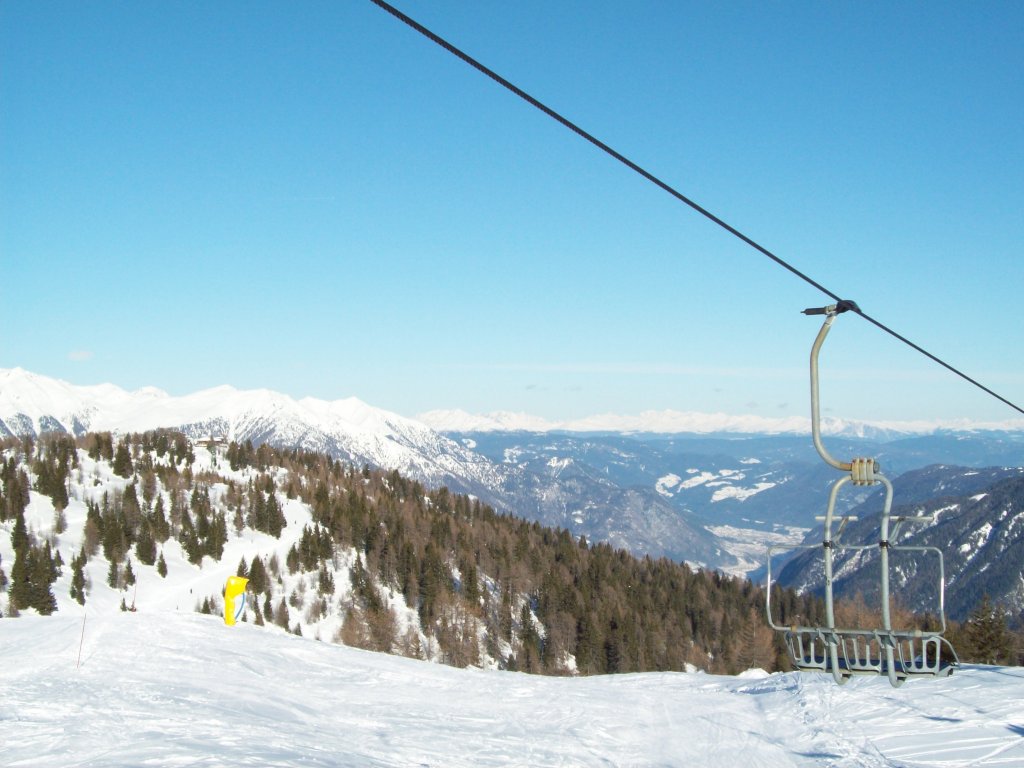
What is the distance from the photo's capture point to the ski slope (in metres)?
17.2

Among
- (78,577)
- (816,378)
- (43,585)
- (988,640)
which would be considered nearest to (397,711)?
(816,378)

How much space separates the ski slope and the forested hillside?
6085 centimetres

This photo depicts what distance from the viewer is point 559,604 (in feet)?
383

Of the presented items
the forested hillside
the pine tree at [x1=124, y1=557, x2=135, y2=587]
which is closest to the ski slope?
the forested hillside

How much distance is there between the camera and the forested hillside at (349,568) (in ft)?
310

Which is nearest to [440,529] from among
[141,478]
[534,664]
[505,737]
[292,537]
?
Answer: [292,537]

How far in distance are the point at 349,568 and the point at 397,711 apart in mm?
95086

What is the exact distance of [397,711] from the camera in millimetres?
24172

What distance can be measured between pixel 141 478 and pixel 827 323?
424 feet

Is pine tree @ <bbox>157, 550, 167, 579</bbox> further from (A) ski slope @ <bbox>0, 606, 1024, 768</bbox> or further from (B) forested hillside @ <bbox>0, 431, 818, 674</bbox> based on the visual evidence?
(A) ski slope @ <bbox>0, 606, 1024, 768</bbox>

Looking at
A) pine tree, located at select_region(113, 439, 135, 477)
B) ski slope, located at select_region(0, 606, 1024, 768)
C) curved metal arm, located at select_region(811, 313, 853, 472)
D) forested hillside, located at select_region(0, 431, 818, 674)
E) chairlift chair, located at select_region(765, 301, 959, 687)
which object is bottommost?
forested hillside, located at select_region(0, 431, 818, 674)

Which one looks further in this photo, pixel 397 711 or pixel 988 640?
pixel 988 640

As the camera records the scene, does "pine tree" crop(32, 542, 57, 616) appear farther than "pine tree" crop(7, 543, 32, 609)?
Yes

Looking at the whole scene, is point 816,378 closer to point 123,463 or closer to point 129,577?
point 129,577
